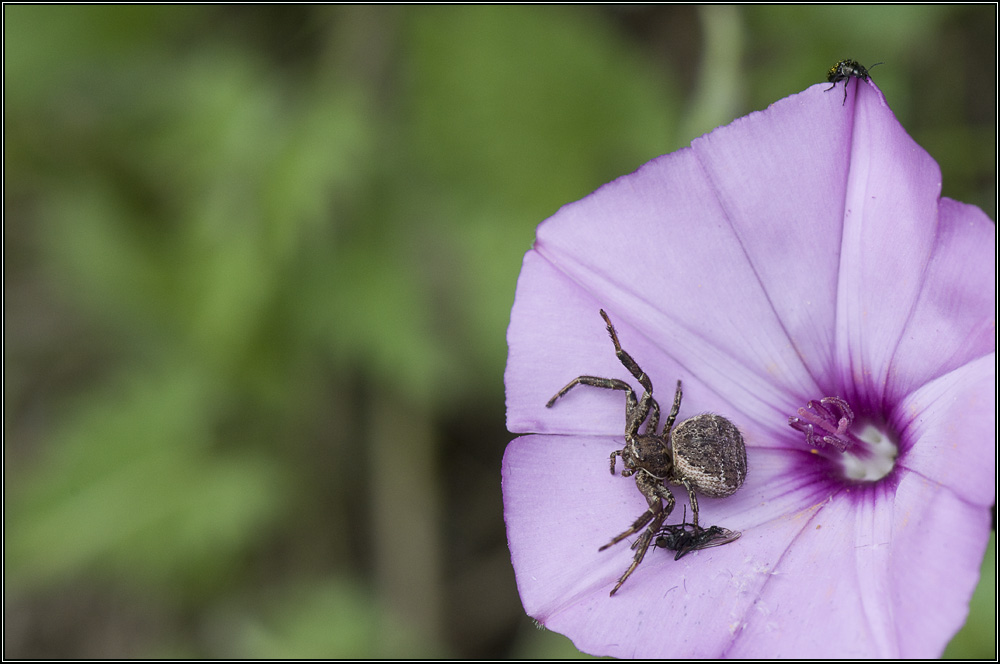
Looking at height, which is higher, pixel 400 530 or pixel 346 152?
pixel 346 152

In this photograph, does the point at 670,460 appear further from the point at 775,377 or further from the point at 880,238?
the point at 880,238

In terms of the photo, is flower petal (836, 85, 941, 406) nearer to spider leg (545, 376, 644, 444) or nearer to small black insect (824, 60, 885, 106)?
small black insect (824, 60, 885, 106)

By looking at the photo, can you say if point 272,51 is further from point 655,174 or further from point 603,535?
point 603,535

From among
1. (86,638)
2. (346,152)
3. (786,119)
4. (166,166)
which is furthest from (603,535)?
(86,638)

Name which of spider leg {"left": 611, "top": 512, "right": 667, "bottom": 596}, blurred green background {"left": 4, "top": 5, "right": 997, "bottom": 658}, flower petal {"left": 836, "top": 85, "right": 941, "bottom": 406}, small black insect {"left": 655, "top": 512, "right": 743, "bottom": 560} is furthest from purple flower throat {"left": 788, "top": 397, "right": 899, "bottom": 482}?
blurred green background {"left": 4, "top": 5, "right": 997, "bottom": 658}

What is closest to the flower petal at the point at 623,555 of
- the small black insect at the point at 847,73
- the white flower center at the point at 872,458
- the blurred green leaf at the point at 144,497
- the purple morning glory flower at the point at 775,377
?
the purple morning glory flower at the point at 775,377

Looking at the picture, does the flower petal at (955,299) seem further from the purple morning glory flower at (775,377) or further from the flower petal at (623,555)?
the flower petal at (623,555)
